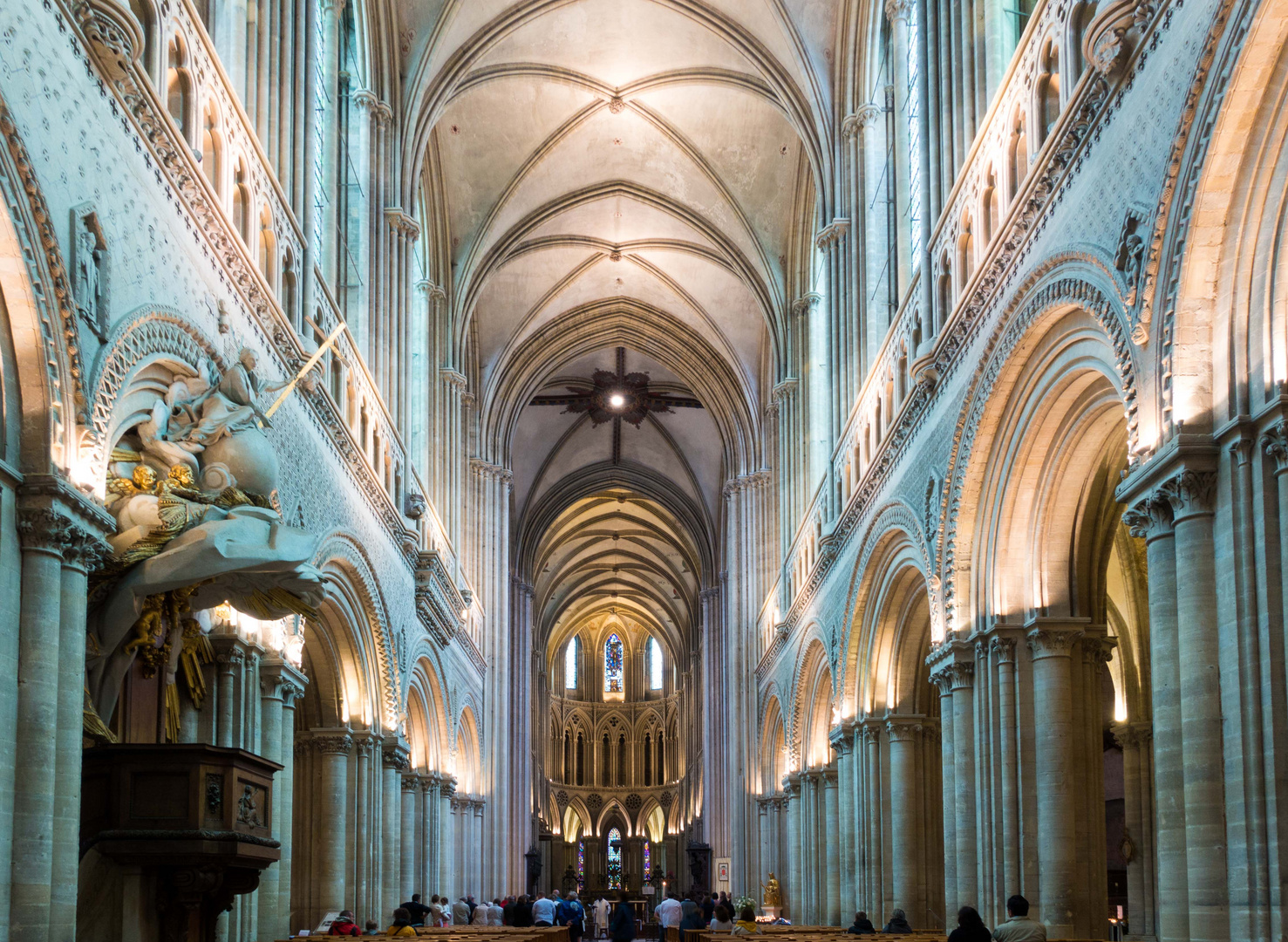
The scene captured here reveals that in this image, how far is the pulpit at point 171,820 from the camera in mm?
8703

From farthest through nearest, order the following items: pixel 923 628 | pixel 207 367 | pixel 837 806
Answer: pixel 837 806
pixel 923 628
pixel 207 367

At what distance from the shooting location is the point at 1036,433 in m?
12.7

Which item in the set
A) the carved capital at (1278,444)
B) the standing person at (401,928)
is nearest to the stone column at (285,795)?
the standing person at (401,928)

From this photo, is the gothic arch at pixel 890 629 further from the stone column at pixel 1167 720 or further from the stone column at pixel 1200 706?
the stone column at pixel 1200 706

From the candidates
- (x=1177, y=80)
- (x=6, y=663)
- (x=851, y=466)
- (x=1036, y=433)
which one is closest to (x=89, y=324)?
(x=6, y=663)

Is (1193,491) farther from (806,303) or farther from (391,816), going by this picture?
(806,303)

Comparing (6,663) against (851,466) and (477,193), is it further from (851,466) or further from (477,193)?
(477,193)

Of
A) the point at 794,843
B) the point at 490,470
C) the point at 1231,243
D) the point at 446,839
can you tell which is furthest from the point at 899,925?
the point at 490,470

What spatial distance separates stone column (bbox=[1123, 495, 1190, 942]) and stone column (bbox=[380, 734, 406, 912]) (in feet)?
42.0

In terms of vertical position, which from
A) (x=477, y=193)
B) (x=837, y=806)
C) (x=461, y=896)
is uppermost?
(x=477, y=193)

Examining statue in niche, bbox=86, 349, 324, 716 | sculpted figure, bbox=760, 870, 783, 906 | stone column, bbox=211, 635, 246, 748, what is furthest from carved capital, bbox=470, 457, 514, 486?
statue in niche, bbox=86, 349, 324, 716

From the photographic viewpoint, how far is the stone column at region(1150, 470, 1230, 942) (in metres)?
8.24

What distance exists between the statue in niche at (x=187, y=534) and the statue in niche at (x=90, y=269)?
1.10m

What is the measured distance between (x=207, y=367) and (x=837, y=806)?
15.6 metres
